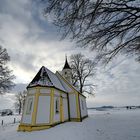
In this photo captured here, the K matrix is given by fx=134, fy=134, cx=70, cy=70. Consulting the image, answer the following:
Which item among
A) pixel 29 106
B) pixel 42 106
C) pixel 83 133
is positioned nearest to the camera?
pixel 83 133

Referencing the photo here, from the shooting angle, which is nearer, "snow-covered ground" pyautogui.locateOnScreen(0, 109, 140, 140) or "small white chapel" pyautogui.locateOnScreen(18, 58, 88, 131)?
"snow-covered ground" pyautogui.locateOnScreen(0, 109, 140, 140)

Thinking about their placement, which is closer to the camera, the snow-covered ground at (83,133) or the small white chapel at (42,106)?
the snow-covered ground at (83,133)

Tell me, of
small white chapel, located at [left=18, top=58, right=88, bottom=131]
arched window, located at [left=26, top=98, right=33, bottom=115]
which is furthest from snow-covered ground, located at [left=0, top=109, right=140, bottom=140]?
arched window, located at [left=26, top=98, right=33, bottom=115]

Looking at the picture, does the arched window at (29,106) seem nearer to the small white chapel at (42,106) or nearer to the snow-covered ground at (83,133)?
the small white chapel at (42,106)

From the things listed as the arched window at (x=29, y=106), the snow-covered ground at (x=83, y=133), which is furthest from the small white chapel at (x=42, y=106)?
the snow-covered ground at (x=83, y=133)

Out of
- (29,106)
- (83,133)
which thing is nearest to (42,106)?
(29,106)

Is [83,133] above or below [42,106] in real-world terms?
below

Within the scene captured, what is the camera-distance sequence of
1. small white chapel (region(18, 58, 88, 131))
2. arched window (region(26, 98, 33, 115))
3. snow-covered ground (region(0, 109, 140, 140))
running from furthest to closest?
arched window (region(26, 98, 33, 115))
small white chapel (region(18, 58, 88, 131))
snow-covered ground (region(0, 109, 140, 140))

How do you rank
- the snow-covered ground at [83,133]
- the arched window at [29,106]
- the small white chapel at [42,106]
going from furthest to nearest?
1. the arched window at [29,106]
2. the small white chapel at [42,106]
3. the snow-covered ground at [83,133]

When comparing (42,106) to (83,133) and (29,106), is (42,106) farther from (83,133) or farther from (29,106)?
(83,133)

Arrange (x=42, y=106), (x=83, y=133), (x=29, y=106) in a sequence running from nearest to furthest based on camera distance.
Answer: (x=83, y=133) → (x=42, y=106) → (x=29, y=106)

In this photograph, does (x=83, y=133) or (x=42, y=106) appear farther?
(x=42, y=106)

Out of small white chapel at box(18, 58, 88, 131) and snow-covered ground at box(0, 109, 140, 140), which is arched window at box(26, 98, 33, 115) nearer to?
small white chapel at box(18, 58, 88, 131)

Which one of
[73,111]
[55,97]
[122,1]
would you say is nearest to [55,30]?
[122,1]
